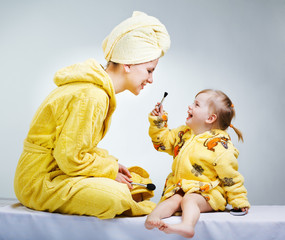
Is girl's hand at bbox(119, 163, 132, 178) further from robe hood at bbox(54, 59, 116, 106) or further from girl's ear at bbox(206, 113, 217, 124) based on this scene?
girl's ear at bbox(206, 113, 217, 124)

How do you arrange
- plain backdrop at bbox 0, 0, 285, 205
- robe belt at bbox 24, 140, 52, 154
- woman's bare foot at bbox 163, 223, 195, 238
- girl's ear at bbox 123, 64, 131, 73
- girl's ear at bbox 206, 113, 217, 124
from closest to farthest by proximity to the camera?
woman's bare foot at bbox 163, 223, 195, 238
robe belt at bbox 24, 140, 52, 154
girl's ear at bbox 123, 64, 131, 73
girl's ear at bbox 206, 113, 217, 124
plain backdrop at bbox 0, 0, 285, 205

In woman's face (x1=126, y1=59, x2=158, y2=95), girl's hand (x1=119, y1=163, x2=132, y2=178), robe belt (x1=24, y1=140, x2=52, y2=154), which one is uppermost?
woman's face (x1=126, y1=59, x2=158, y2=95)

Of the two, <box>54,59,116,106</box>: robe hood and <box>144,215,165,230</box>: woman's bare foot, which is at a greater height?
<box>54,59,116,106</box>: robe hood

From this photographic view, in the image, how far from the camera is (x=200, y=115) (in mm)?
1465

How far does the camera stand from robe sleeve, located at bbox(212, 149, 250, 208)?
130cm

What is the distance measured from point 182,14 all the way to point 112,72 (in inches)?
50.6

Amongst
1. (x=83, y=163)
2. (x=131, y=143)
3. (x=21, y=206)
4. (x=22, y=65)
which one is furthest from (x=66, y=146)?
(x=22, y=65)

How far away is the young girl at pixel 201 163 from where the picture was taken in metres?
1.25

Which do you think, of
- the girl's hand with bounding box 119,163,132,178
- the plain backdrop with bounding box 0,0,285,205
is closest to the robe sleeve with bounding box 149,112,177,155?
the girl's hand with bounding box 119,163,132,178

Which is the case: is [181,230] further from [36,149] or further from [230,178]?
[36,149]

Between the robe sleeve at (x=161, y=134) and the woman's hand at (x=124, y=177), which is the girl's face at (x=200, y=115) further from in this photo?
the woman's hand at (x=124, y=177)

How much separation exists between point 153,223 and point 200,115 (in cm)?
54

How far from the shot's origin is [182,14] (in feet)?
8.18

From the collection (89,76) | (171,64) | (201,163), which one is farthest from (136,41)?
(171,64)
